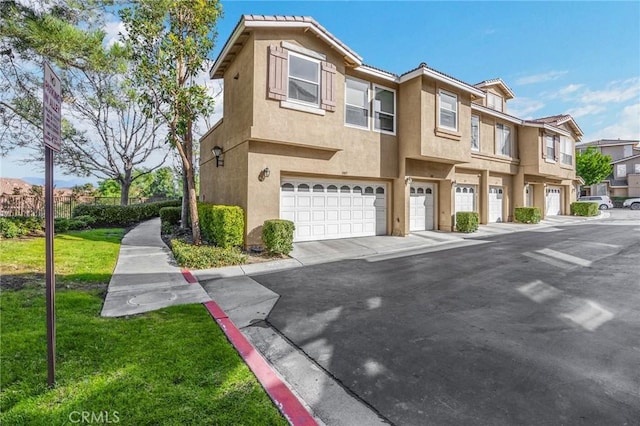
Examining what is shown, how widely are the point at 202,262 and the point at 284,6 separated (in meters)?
10.2

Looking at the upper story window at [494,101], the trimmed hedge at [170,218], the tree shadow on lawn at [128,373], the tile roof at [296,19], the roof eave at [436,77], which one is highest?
the upper story window at [494,101]

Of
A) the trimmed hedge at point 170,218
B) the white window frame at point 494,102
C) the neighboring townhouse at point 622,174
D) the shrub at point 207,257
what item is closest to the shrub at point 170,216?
the trimmed hedge at point 170,218

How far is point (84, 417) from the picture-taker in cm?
259

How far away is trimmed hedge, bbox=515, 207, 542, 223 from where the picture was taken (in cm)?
1883

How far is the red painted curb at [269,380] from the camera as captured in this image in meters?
2.68

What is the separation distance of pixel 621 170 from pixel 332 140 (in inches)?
2045

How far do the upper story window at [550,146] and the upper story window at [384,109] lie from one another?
14.1m

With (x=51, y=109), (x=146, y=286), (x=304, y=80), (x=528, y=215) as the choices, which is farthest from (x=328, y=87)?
(x=528, y=215)

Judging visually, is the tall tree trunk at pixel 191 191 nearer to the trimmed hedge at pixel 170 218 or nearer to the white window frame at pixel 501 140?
the trimmed hedge at pixel 170 218

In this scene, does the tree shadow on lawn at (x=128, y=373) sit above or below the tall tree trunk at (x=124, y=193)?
below

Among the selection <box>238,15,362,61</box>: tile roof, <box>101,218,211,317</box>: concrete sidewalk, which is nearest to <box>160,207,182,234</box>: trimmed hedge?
<box>101,218,211,317</box>: concrete sidewalk

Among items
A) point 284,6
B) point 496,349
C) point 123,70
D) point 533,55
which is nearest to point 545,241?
point 533,55

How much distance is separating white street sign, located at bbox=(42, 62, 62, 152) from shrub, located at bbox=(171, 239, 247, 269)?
571 cm

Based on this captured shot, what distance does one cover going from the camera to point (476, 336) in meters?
4.23
